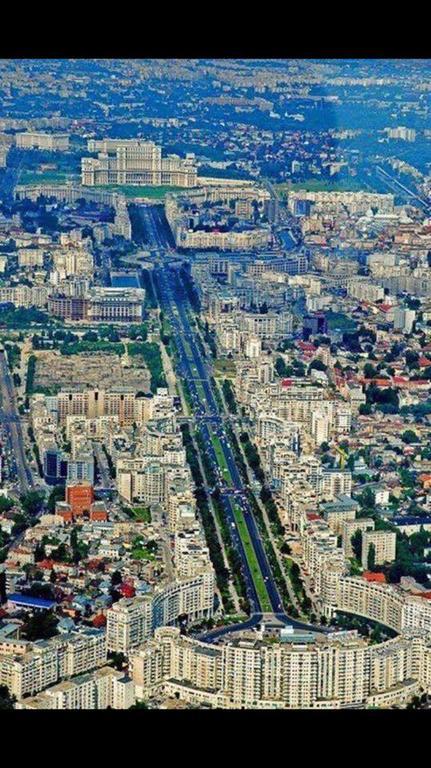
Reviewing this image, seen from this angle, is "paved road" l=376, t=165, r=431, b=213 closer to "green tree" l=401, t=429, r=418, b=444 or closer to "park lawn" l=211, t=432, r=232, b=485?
"green tree" l=401, t=429, r=418, b=444

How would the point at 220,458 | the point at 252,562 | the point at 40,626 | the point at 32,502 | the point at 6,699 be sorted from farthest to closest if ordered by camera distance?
1. the point at 220,458
2. the point at 32,502
3. the point at 252,562
4. the point at 40,626
5. the point at 6,699

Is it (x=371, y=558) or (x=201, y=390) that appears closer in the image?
(x=371, y=558)

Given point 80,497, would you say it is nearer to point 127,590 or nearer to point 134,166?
point 127,590

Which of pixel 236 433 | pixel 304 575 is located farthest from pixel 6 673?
pixel 236 433

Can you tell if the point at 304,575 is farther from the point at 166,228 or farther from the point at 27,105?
the point at 27,105

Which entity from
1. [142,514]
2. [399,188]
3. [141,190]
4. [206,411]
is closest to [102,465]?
[142,514]

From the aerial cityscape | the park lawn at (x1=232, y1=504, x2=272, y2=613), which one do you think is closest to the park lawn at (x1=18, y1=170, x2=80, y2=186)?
the aerial cityscape

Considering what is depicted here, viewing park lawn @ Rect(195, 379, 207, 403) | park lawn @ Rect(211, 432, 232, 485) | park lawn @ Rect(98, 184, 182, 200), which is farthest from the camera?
park lawn @ Rect(98, 184, 182, 200)
